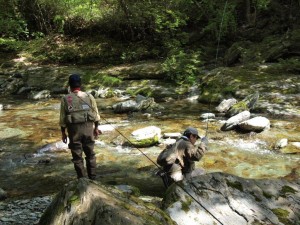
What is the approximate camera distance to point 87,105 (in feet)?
19.7

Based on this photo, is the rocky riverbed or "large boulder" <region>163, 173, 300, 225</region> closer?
"large boulder" <region>163, 173, 300, 225</region>

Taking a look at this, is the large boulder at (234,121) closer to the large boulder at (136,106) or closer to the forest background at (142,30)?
the large boulder at (136,106)

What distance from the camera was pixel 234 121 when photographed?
10.4 metres

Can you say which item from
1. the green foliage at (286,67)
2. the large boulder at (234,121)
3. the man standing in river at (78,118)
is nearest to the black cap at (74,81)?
the man standing in river at (78,118)

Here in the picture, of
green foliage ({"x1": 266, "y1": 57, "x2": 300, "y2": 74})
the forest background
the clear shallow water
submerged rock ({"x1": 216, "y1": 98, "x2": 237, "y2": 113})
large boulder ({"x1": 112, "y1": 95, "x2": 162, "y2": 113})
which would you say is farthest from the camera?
the forest background

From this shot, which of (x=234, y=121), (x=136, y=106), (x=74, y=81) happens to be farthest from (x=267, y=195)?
(x=136, y=106)

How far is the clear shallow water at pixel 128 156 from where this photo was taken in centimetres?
718

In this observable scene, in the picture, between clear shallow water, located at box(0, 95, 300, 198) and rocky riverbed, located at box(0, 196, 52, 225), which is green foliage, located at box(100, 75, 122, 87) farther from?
rocky riverbed, located at box(0, 196, 52, 225)

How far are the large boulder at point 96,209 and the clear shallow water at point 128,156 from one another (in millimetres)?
2712

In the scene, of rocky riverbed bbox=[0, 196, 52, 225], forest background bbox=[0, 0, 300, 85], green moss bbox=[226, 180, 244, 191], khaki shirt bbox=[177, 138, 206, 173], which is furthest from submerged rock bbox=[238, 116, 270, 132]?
forest background bbox=[0, 0, 300, 85]

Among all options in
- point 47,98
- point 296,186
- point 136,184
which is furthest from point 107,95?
point 296,186

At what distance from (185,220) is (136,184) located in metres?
2.95

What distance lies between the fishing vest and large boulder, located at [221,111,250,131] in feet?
17.7

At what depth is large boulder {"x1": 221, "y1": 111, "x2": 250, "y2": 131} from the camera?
10289 millimetres
